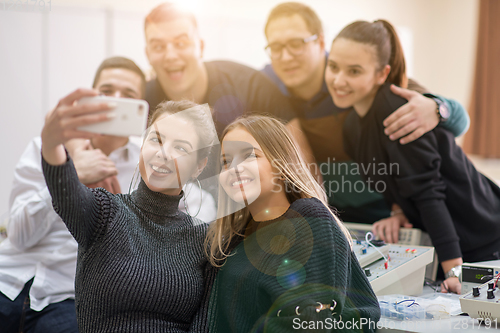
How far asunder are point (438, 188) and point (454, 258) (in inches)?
10.9

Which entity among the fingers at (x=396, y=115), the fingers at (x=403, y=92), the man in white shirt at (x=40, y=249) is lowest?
the man in white shirt at (x=40, y=249)

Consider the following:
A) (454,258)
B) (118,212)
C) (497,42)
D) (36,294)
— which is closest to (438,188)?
(454,258)

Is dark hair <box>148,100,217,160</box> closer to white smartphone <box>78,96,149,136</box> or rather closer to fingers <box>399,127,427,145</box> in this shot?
white smartphone <box>78,96,149,136</box>

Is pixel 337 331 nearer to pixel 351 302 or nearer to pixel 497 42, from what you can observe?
pixel 351 302

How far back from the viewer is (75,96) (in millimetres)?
801

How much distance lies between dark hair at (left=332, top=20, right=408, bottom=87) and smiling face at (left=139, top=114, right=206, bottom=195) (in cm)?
99

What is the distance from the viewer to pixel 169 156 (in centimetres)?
109

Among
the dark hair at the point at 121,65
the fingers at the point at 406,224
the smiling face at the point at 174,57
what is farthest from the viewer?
the smiling face at the point at 174,57

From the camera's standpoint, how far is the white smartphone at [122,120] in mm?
808

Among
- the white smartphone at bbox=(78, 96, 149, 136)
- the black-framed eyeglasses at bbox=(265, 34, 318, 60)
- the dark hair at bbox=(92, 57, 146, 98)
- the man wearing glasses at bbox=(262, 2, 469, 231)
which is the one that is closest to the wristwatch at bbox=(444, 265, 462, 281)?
the man wearing glasses at bbox=(262, 2, 469, 231)

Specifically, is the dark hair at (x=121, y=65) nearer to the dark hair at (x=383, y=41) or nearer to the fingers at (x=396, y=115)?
the dark hair at (x=383, y=41)

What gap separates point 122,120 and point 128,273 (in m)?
0.38

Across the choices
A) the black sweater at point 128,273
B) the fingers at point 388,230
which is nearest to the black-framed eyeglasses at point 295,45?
the fingers at point 388,230

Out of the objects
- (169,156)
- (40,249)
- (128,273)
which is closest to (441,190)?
(169,156)
